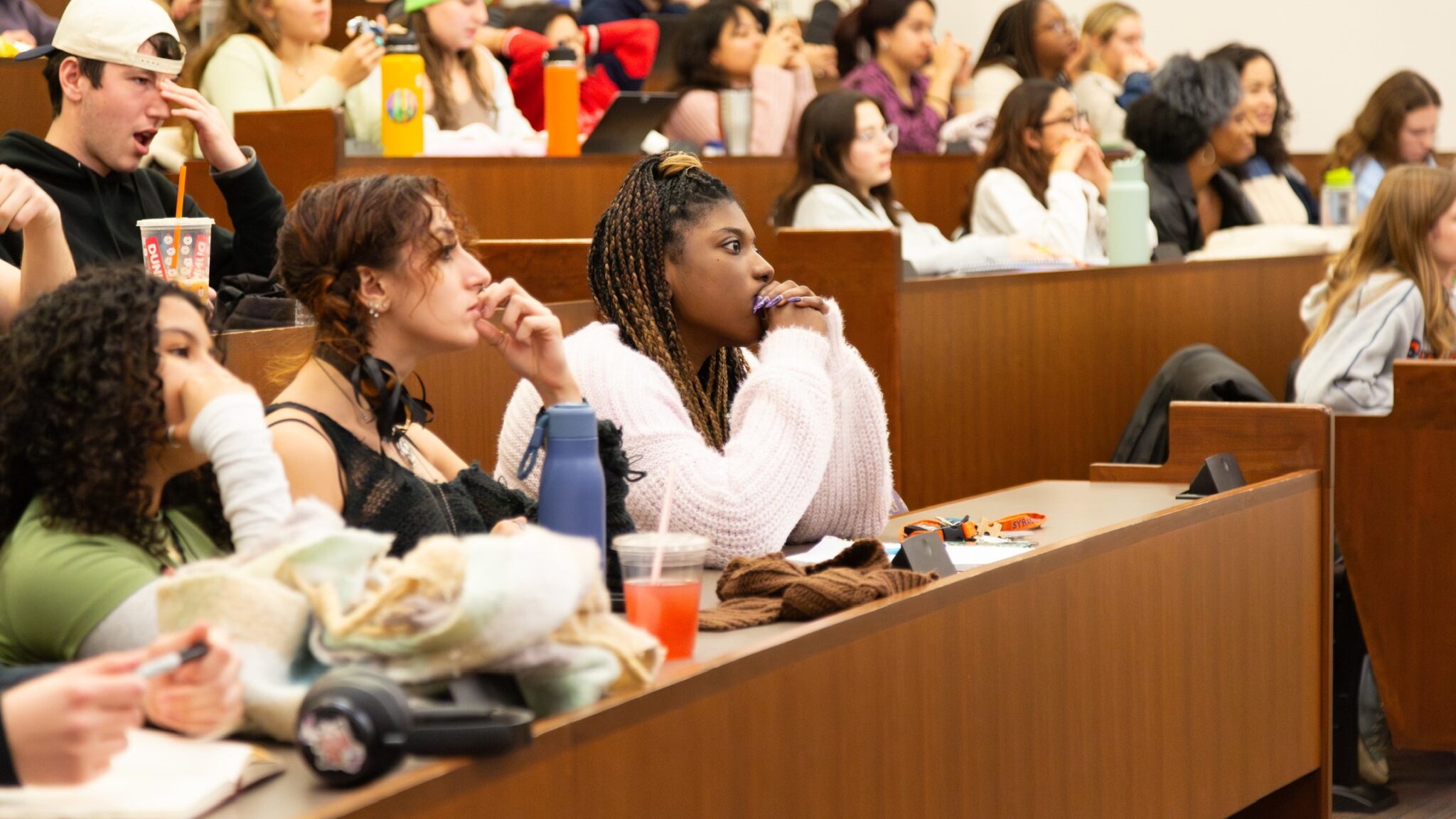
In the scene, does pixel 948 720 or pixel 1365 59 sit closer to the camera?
pixel 948 720

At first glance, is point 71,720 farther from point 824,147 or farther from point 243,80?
point 824,147

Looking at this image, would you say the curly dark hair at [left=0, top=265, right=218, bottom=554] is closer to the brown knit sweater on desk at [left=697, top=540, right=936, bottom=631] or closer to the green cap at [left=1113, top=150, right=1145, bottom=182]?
the brown knit sweater on desk at [left=697, top=540, right=936, bottom=631]

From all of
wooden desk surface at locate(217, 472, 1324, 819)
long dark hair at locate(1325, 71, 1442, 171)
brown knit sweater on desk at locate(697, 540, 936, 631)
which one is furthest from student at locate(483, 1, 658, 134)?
brown knit sweater on desk at locate(697, 540, 936, 631)

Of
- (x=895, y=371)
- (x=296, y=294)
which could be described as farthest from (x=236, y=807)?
(x=895, y=371)

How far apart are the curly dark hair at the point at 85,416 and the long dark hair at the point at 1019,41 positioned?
525cm

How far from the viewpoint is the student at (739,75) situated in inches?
180

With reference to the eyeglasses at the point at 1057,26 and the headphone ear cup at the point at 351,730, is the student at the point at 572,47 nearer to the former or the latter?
the eyeglasses at the point at 1057,26

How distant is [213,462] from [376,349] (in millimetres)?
405

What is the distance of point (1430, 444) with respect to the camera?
3150mm

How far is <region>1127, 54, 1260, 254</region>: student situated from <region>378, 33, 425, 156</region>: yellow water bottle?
2459 mm

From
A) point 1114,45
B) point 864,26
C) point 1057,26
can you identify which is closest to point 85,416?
point 864,26

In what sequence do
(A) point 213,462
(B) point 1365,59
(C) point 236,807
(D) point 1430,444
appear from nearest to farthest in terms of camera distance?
(C) point 236,807 → (A) point 213,462 → (D) point 1430,444 → (B) point 1365,59

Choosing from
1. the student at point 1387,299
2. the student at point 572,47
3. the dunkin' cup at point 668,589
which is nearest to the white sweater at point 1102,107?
the student at point 572,47

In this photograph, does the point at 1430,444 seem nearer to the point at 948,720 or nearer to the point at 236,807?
the point at 948,720
